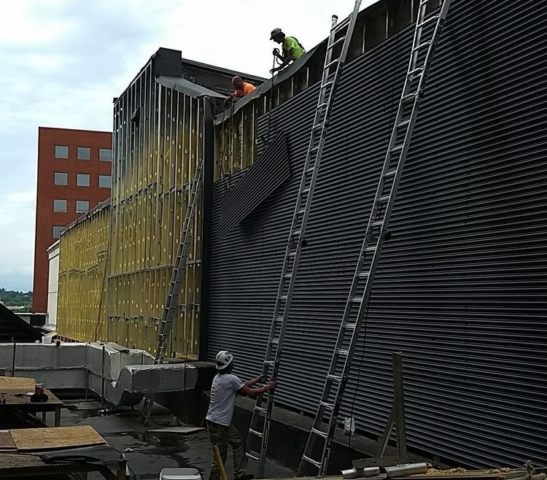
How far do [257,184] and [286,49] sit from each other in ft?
7.73

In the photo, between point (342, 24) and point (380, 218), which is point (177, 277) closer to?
point (342, 24)

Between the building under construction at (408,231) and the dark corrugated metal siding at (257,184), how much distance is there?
43 millimetres

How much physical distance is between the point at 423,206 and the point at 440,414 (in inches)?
88.3

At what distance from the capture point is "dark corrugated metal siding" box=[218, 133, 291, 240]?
11711mm

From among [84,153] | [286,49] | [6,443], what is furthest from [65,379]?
[84,153]

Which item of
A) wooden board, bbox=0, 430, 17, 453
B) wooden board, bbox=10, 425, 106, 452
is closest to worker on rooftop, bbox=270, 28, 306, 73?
wooden board, bbox=10, 425, 106, 452

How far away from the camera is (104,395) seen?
650 inches

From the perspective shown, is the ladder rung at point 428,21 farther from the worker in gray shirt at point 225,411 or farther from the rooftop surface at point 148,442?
the rooftop surface at point 148,442

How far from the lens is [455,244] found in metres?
7.49

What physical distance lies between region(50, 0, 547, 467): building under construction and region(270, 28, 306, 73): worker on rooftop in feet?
1.11

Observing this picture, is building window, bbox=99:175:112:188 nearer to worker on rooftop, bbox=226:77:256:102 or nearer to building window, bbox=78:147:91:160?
building window, bbox=78:147:91:160

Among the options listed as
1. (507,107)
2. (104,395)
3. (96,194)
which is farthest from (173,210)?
(96,194)

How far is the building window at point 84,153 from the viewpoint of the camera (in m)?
74.3

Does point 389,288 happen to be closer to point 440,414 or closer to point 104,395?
point 440,414
